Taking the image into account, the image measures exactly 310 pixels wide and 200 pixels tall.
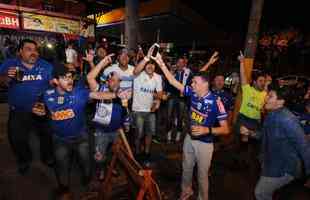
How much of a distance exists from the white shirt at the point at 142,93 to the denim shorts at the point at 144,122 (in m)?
0.11

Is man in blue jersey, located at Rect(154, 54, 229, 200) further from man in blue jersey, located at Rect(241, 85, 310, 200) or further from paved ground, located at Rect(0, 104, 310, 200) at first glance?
paved ground, located at Rect(0, 104, 310, 200)

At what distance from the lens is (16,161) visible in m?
5.18

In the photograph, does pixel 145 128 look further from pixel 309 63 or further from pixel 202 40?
pixel 202 40

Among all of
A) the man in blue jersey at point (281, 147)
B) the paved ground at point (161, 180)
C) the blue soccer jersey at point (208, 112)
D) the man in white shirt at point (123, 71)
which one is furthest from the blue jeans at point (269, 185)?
the man in white shirt at point (123, 71)

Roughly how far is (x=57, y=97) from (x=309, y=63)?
12583mm

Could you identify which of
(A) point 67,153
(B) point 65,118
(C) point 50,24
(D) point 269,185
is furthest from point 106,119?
(C) point 50,24

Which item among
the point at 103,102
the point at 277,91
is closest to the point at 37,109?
the point at 103,102

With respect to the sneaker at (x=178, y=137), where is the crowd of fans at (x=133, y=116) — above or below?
above

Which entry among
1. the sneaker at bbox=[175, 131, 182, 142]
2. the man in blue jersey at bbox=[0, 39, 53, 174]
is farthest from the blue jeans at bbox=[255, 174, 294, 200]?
the man in blue jersey at bbox=[0, 39, 53, 174]

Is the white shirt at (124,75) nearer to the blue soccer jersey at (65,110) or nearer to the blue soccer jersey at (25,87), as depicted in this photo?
the blue soccer jersey at (25,87)

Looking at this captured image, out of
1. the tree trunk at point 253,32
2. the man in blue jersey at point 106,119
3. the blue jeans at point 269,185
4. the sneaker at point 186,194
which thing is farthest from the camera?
the tree trunk at point 253,32

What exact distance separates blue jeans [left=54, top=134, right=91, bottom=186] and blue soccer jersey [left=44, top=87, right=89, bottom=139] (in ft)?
0.31

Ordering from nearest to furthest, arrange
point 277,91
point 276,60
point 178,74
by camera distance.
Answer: point 277,91 < point 178,74 < point 276,60

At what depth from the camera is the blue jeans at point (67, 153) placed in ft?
11.8
